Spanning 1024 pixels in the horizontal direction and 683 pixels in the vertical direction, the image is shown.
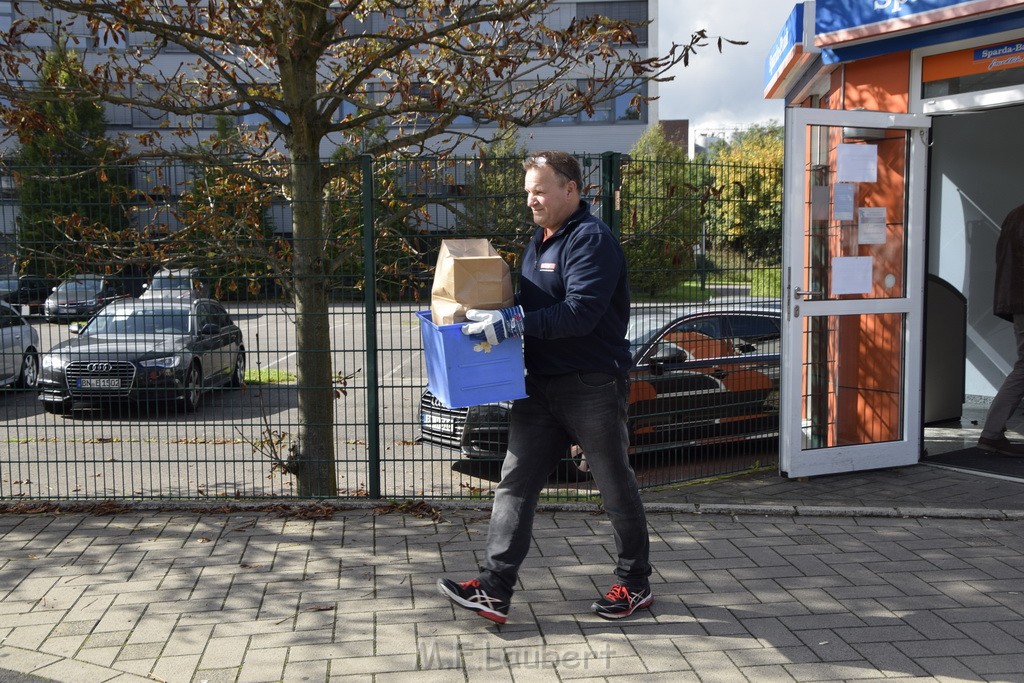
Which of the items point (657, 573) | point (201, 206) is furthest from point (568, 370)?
point (201, 206)

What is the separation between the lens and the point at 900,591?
471 centimetres

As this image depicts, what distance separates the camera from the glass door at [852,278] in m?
6.70

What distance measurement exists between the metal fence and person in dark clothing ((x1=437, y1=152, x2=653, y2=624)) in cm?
187

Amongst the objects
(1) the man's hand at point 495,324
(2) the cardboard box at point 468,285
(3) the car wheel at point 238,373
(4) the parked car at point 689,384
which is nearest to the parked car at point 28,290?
(3) the car wheel at point 238,373

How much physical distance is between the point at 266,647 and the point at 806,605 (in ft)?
8.13

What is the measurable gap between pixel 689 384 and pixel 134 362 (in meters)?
3.69

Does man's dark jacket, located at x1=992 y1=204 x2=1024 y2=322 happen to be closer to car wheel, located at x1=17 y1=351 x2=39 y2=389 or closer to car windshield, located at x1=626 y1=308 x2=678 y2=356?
car windshield, located at x1=626 y1=308 x2=678 y2=356

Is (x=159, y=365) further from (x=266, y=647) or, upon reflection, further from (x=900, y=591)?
(x=900, y=591)

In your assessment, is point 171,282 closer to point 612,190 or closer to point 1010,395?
point 612,190

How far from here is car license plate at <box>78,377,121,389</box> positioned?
6.18 metres

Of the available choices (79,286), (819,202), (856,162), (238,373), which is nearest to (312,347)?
(238,373)

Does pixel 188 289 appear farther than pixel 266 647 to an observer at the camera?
Yes

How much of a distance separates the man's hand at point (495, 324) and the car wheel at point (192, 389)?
2959 millimetres

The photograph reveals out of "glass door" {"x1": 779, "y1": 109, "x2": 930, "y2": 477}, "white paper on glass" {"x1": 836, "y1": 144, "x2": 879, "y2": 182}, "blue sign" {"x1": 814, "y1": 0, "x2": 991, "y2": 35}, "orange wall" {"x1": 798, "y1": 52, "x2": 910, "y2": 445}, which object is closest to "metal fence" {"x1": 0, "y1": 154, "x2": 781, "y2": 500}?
"glass door" {"x1": 779, "y1": 109, "x2": 930, "y2": 477}
